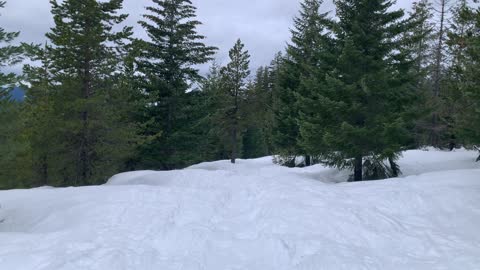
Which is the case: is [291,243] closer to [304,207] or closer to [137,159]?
[304,207]

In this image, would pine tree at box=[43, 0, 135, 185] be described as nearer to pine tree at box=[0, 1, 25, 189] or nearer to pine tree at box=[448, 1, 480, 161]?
pine tree at box=[0, 1, 25, 189]

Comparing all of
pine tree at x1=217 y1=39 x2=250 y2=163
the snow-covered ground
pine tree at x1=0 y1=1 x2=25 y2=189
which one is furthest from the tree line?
pine tree at x1=217 y1=39 x2=250 y2=163

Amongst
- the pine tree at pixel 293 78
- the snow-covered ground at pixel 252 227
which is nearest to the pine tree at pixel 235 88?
the pine tree at pixel 293 78

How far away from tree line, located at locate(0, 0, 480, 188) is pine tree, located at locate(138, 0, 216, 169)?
0.07 meters

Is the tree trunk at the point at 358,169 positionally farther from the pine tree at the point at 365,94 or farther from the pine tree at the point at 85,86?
the pine tree at the point at 85,86

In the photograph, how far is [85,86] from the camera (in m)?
17.6

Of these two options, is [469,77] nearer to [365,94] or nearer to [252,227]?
[365,94]

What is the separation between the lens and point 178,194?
11.5 metres

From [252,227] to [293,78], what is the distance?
2015 centimetres

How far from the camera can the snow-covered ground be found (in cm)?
618

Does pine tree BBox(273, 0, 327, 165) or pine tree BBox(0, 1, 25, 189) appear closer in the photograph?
pine tree BBox(0, 1, 25, 189)

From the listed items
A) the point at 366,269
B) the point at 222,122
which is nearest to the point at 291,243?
the point at 366,269

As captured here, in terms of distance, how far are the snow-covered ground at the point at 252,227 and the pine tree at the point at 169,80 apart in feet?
38.7

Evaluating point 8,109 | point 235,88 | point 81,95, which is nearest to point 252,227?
point 8,109
